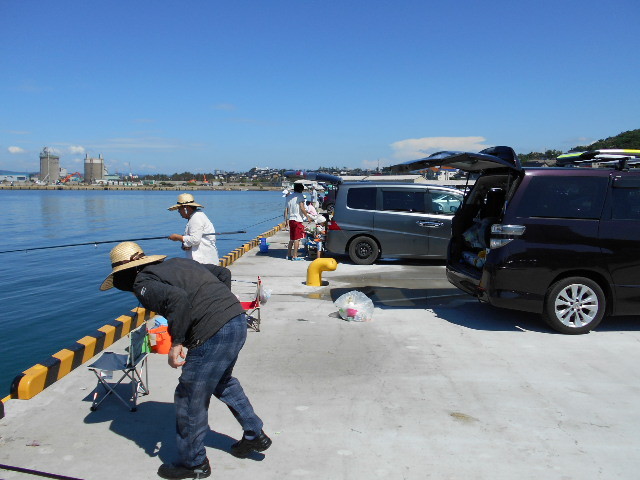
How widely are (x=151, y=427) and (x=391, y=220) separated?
8226mm

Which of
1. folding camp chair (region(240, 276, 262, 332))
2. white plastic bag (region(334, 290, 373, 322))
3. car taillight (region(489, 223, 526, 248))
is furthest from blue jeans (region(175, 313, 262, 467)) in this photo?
car taillight (region(489, 223, 526, 248))

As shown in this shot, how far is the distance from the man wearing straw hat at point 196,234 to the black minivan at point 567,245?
139 inches

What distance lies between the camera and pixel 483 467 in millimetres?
3297

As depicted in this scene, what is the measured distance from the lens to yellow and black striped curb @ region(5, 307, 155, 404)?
14.2ft

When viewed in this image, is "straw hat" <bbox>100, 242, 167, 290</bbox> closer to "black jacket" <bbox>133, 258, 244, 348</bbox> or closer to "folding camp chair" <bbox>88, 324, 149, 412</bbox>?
"black jacket" <bbox>133, 258, 244, 348</bbox>

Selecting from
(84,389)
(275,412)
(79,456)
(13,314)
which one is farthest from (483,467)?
(13,314)

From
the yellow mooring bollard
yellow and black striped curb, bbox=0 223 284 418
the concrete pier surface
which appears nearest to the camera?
the concrete pier surface

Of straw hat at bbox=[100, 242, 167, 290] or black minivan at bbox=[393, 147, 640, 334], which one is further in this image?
black minivan at bbox=[393, 147, 640, 334]

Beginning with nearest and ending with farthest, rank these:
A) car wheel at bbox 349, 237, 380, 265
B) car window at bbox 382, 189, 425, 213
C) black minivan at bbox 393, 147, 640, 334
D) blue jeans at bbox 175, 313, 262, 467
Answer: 1. blue jeans at bbox 175, 313, 262, 467
2. black minivan at bbox 393, 147, 640, 334
3. car window at bbox 382, 189, 425, 213
4. car wheel at bbox 349, 237, 380, 265

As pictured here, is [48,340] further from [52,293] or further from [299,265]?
[299,265]

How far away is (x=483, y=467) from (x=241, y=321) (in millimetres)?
1851

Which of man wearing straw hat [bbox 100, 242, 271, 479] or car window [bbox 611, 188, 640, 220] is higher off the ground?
car window [bbox 611, 188, 640, 220]

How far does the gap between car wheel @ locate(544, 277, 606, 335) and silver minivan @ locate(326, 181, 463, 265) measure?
512 cm

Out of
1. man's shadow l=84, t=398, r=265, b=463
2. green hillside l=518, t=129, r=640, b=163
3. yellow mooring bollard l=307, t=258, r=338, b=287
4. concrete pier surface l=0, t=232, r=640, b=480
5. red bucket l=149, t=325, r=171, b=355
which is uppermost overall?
green hillside l=518, t=129, r=640, b=163
